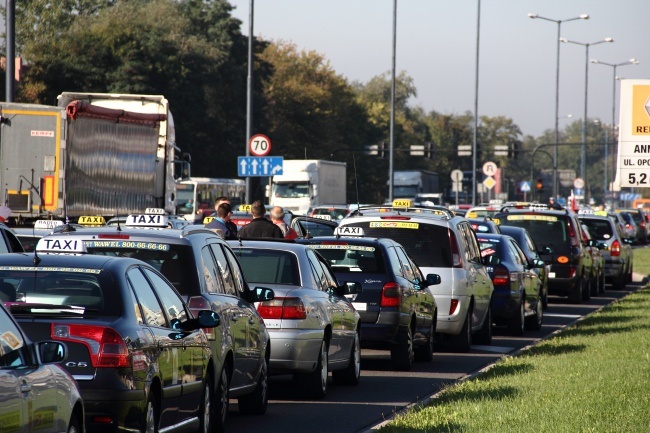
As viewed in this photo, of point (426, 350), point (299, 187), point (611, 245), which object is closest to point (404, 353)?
point (426, 350)

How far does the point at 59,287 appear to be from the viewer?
27.3ft

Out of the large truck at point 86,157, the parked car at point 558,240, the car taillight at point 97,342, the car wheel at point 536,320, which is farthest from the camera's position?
the parked car at point 558,240

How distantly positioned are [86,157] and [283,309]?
16.4 m

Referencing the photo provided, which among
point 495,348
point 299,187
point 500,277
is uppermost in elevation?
point 299,187

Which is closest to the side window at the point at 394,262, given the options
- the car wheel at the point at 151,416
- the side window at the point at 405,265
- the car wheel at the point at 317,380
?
the side window at the point at 405,265

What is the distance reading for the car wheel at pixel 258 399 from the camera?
11.9 m

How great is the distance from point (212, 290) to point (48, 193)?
16501mm

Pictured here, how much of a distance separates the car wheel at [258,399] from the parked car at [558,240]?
17.4 meters

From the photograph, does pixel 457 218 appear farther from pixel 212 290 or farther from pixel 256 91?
pixel 256 91

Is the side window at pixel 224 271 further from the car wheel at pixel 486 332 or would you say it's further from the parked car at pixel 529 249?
the parked car at pixel 529 249

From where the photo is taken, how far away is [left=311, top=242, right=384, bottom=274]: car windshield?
1565cm

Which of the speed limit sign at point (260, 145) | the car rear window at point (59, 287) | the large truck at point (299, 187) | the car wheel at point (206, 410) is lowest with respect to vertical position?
the car wheel at point (206, 410)

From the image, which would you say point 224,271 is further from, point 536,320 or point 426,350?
point 536,320

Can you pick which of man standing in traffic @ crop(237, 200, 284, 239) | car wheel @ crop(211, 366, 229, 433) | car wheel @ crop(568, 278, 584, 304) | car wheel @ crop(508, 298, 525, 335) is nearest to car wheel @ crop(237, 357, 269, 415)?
car wheel @ crop(211, 366, 229, 433)
